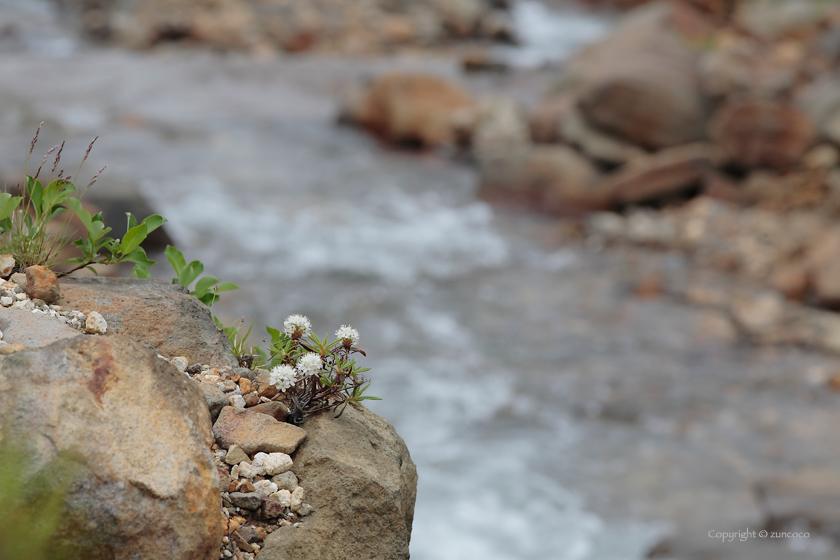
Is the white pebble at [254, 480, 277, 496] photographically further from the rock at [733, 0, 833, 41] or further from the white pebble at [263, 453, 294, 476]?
the rock at [733, 0, 833, 41]

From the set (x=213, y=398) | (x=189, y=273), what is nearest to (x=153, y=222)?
(x=189, y=273)

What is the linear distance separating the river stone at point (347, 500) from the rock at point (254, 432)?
1.7 inches

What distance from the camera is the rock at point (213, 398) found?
178 centimetres

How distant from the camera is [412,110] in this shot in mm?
13180

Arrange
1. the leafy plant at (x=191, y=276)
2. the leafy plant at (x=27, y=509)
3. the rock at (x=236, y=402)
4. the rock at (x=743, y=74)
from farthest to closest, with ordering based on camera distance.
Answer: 1. the rock at (x=743, y=74)
2. the leafy plant at (x=191, y=276)
3. the rock at (x=236, y=402)
4. the leafy plant at (x=27, y=509)

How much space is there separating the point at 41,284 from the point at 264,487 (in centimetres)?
77

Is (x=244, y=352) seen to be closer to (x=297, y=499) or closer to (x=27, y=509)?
(x=297, y=499)

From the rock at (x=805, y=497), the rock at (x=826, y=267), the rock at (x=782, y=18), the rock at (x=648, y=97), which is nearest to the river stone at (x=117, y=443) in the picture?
the rock at (x=805, y=497)

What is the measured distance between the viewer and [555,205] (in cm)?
1075

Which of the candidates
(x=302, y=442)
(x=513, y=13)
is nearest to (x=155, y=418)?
(x=302, y=442)

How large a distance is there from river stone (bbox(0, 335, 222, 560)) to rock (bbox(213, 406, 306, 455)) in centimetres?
15

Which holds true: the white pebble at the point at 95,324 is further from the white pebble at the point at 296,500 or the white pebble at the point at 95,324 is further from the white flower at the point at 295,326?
the white pebble at the point at 296,500

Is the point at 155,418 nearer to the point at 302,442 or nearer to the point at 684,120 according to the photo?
the point at 302,442

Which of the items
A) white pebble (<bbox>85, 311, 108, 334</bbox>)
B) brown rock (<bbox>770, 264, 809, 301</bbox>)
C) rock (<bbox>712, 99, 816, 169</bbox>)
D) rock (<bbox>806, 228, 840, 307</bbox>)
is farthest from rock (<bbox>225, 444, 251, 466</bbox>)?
rock (<bbox>712, 99, 816, 169</bbox>)
